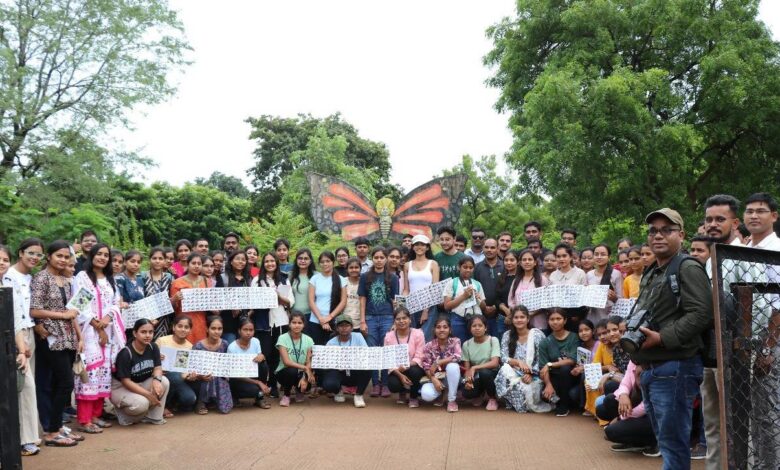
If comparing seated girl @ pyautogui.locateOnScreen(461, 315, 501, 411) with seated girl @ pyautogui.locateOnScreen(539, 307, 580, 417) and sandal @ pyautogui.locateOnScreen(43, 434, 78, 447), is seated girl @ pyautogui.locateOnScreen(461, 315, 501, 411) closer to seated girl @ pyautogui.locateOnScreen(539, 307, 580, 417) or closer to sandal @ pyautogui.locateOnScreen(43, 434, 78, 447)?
seated girl @ pyautogui.locateOnScreen(539, 307, 580, 417)

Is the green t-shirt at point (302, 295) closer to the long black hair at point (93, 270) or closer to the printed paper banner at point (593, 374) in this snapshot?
the long black hair at point (93, 270)

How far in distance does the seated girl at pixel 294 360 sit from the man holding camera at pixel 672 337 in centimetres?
470

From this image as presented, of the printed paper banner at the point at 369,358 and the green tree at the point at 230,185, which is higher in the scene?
the green tree at the point at 230,185

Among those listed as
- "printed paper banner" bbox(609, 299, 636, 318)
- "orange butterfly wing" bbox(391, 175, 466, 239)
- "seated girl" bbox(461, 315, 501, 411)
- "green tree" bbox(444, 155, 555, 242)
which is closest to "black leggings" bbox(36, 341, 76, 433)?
"seated girl" bbox(461, 315, 501, 411)

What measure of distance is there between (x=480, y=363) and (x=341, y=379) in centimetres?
154

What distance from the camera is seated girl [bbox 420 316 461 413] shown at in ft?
26.0

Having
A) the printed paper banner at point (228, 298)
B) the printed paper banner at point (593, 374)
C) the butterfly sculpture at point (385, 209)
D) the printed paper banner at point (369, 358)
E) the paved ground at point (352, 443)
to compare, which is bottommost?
the paved ground at point (352, 443)

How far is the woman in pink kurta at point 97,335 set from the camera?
6840 millimetres

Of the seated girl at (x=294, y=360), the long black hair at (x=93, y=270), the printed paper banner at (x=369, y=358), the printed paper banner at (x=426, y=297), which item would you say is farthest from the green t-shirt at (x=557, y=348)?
the long black hair at (x=93, y=270)

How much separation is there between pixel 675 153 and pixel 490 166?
1659 cm

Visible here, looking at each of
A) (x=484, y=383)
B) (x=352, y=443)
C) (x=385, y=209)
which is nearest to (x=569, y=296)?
(x=484, y=383)

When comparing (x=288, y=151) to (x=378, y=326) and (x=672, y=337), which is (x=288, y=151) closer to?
(x=378, y=326)

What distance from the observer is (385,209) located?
15656 mm

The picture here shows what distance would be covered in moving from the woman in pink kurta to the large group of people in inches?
0.5
